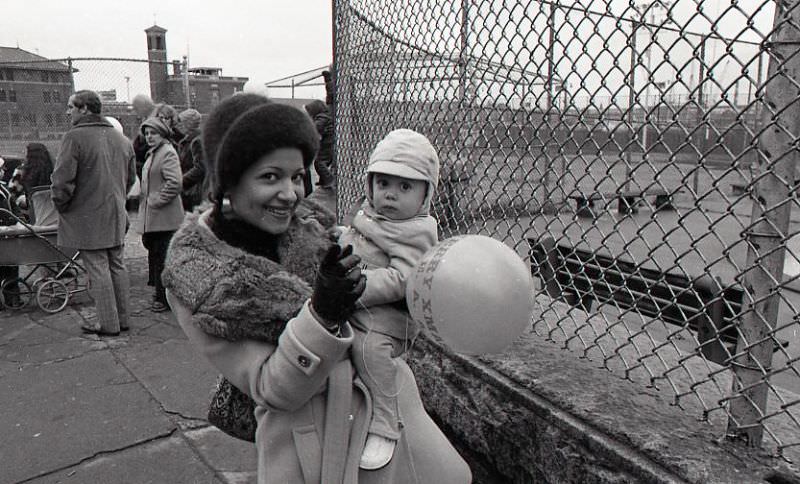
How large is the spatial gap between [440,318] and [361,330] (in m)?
0.40

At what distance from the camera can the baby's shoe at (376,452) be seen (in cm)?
162

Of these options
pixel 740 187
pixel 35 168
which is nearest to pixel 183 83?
pixel 35 168

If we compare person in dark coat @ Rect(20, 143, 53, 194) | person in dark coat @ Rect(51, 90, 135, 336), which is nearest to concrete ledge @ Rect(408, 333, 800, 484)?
person in dark coat @ Rect(51, 90, 135, 336)

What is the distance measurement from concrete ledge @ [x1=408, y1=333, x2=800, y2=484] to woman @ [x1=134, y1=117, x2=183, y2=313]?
360cm

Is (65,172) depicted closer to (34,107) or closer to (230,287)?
(230,287)

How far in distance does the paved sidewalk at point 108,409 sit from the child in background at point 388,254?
1560 mm

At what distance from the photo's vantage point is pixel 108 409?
144 inches

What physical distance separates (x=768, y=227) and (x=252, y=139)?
1423 millimetres

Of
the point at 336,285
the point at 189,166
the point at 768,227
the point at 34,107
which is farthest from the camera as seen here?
the point at 34,107

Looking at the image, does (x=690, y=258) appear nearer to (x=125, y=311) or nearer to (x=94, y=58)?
(x=125, y=311)

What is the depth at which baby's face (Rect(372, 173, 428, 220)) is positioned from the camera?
1.89 meters

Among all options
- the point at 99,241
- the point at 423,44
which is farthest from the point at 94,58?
the point at 423,44

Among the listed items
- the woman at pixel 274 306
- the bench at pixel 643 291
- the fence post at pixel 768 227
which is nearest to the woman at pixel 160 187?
the bench at pixel 643 291

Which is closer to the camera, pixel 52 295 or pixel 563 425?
pixel 563 425
